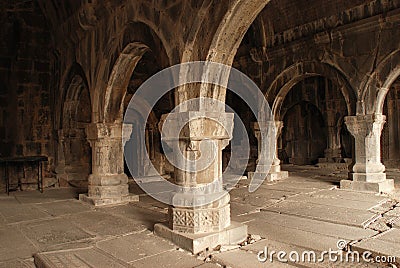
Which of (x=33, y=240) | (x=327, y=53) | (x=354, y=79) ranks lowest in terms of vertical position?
(x=33, y=240)

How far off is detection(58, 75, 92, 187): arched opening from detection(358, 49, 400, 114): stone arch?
592 cm

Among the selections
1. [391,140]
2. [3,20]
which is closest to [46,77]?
[3,20]

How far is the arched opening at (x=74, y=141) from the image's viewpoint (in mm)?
7684

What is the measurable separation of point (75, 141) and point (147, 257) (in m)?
5.55

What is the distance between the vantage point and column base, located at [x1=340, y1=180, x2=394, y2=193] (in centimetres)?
641

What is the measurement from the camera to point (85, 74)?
635 centimetres

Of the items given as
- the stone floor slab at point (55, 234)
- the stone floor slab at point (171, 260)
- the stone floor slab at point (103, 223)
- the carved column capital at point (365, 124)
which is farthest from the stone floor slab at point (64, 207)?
the carved column capital at point (365, 124)

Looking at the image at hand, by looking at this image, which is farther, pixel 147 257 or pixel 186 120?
pixel 186 120

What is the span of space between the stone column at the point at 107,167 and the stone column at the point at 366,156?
432 centimetres

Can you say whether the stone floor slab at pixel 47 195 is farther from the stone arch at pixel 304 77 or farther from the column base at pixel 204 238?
the stone arch at pixel 304 77

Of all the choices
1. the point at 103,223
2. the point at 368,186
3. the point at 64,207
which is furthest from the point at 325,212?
the point at 64,207

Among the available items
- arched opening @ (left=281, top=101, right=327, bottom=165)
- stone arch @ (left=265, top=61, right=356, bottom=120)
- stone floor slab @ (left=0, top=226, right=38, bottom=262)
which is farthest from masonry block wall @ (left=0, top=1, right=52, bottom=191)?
arched opening @ (left=281, top=101, right=327, bottom=165)

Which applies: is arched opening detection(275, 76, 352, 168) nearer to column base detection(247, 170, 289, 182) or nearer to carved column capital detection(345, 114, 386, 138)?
column base detection(247, 170, 289, 182)

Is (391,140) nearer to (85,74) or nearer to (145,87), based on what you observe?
(145,87)
